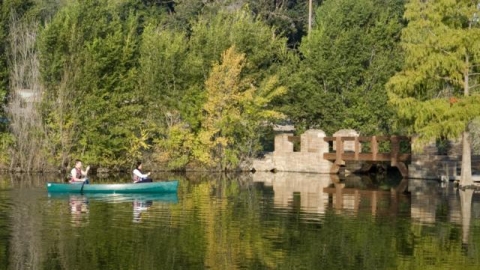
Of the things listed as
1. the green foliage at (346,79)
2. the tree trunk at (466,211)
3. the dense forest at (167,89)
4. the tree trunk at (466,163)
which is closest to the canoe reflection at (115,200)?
the tree trunk at (466,211)

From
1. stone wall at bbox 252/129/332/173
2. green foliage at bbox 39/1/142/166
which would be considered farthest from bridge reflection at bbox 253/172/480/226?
green foliage at bbox 39/1/142/166

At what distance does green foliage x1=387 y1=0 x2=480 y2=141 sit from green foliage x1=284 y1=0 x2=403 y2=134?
48.3ft

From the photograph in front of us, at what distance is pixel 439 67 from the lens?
4478 centimetres

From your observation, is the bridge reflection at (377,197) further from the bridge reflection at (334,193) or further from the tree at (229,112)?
the tree at (229,112)

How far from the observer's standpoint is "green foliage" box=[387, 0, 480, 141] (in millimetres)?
43969

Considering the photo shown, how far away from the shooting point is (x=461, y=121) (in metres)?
44.2

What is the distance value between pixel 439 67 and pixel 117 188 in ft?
51.0

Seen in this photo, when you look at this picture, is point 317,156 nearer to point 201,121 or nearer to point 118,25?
point 201,121

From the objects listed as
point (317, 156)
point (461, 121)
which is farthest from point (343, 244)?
point (317, 156)

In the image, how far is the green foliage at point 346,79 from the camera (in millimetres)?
61625

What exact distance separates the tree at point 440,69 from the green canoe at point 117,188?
39.7 ft

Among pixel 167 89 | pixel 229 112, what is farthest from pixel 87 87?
pixel 229 112

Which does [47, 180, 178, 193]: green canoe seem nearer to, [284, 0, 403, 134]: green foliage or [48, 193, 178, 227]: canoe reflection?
[48, 193, 178, 227]: canoe reflection

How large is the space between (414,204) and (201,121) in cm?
2471
